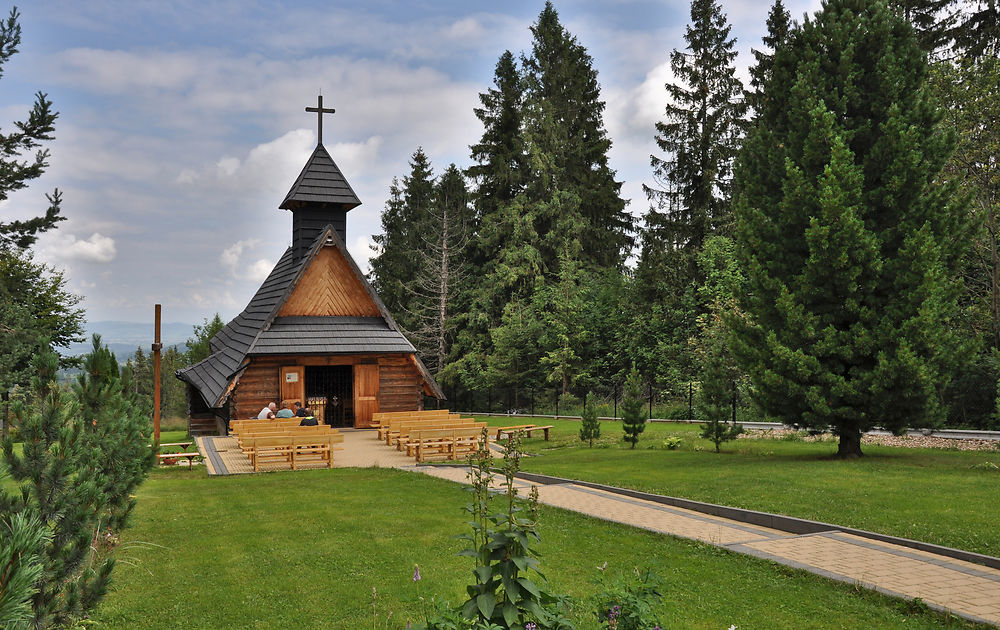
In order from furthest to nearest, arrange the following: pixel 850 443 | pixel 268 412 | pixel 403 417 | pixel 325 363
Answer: pixel 325 363, pixel 268 412, pixel 403 417, pixel 850 443

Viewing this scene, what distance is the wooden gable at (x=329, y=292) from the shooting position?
2691 centimetres

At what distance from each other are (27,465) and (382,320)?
76.0ft

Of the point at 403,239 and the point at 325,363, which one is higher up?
the point at 403,239

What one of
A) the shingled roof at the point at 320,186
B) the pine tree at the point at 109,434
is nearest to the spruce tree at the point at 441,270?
the shingled roof at the point at 320,186

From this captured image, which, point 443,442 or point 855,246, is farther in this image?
point 443,442

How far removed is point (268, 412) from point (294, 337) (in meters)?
3.51

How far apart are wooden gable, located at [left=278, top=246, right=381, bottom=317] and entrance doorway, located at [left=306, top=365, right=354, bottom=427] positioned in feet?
8.01

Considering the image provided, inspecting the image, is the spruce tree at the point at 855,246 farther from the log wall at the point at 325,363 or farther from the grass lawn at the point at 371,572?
the log wall at the point at 325,363

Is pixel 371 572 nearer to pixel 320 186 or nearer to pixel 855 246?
pixel 855 246

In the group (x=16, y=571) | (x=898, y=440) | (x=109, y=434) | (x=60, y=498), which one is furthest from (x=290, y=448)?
(x=898, y=440)

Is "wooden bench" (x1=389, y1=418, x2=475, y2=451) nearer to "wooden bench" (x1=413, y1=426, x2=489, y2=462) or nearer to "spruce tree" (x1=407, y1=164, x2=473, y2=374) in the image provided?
"wooden bench" (x1=413, y1=426, x2=489, y2=462)

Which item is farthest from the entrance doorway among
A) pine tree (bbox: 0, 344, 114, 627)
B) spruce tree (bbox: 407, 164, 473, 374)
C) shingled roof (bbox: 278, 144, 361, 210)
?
pine tree (bbox: 0, 344, 114, 627)

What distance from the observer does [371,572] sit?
7590 mm

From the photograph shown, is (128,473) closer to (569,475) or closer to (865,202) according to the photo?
(569,475)
